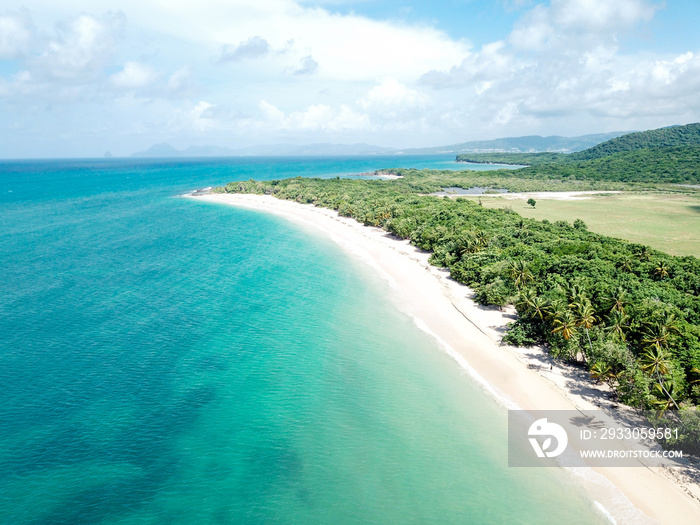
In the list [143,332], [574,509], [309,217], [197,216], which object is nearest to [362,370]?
[574,509]

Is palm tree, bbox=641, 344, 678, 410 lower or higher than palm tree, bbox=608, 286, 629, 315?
lower

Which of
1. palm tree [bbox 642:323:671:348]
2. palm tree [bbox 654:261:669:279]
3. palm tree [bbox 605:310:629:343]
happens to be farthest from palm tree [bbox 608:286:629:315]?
palm tree [bbox 654:261:669:279]

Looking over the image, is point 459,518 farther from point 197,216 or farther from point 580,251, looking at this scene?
point 197,216

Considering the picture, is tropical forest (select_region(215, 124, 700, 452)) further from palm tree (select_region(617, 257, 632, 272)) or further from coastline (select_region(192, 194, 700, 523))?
coastline (select_region(192, 194, 700, 523))

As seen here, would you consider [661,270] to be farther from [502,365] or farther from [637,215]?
[637,215]

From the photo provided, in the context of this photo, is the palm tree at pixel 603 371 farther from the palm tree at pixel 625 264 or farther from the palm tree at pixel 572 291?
the palm tree at pixel 625 264

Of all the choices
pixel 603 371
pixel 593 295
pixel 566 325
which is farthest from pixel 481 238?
pixel 603 371
